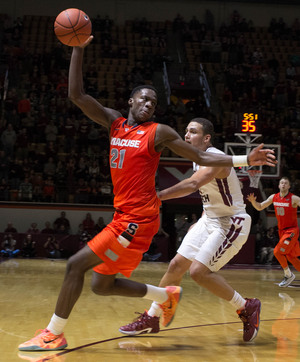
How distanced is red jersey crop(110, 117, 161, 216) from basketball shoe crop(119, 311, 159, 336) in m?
1.24

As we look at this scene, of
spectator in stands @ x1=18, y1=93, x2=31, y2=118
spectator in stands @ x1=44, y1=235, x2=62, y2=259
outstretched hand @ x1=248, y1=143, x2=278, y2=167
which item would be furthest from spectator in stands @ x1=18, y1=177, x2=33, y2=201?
outstretched hand @ x1=248, y1=143, x2=278, y2=167

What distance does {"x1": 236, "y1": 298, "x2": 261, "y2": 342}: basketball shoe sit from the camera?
203 inches

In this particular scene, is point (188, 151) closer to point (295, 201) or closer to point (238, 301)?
point (238, 301)

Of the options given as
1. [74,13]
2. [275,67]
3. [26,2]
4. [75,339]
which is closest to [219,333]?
[75,339]

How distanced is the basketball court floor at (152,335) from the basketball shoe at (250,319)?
0.09 metres

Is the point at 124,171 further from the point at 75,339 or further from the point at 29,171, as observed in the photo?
the point at 29,171

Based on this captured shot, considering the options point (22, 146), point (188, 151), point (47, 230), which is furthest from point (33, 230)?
point (188, 151)

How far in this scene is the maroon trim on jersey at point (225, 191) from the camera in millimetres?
5488

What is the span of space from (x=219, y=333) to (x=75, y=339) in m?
1.48

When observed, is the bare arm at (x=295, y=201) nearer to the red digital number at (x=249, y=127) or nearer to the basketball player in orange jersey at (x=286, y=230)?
the basketball player in orange jersey at (x=286, y=230)

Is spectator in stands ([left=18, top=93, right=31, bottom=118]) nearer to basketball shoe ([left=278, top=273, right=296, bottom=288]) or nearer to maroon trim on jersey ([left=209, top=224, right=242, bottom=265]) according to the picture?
basketball shoe ([left=278, top=273, right=296, bottom=288])

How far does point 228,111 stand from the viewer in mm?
21688

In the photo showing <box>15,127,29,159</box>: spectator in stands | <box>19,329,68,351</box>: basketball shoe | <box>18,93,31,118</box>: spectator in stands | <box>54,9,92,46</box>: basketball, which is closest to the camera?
<box>19,329,68,351</box>: basketball shoe

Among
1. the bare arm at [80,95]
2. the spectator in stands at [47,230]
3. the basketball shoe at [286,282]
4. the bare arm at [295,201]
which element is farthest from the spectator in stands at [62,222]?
the bare arm at [80,95]
